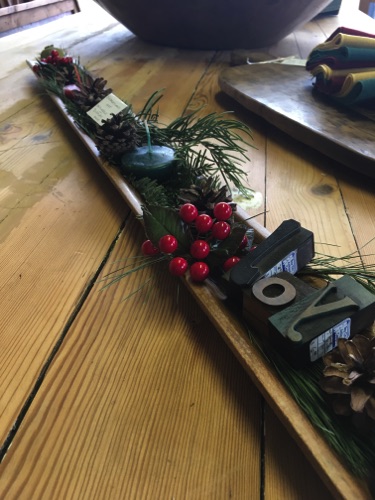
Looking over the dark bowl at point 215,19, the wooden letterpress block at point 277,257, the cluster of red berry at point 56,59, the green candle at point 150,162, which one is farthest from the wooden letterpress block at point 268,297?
the dark bowl at point 215,19

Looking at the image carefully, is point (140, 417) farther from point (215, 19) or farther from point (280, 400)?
point (215, 19)

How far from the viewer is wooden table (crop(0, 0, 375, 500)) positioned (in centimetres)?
29

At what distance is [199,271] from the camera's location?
39 centimetres

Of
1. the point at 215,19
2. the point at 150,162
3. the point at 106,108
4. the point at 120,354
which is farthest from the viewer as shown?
the point at 215,19

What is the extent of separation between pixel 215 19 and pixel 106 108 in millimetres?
573

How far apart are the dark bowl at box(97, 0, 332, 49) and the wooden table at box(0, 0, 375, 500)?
1.57 ft

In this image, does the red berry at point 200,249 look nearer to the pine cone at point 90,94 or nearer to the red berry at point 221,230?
the red berry at point 221,230

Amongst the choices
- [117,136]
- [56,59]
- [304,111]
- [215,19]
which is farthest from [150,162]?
[215,19]

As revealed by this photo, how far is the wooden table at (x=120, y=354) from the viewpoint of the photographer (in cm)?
29

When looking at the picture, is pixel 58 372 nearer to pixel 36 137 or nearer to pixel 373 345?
pixel 373 345

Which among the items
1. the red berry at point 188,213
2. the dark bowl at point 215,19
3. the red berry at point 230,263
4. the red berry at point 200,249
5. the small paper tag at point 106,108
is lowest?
the red berry at point 230,263

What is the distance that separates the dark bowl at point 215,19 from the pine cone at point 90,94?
44 centimetres

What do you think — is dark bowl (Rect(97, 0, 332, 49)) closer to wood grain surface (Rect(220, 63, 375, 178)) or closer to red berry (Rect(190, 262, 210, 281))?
wood grain surface (Rect(220, 63, 375, 178))

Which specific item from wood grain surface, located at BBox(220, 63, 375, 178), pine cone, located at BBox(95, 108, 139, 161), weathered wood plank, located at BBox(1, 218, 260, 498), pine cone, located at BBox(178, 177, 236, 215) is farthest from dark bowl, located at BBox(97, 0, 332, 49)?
weathered wood plank, located at BBox(1, 218, 260, 498)
